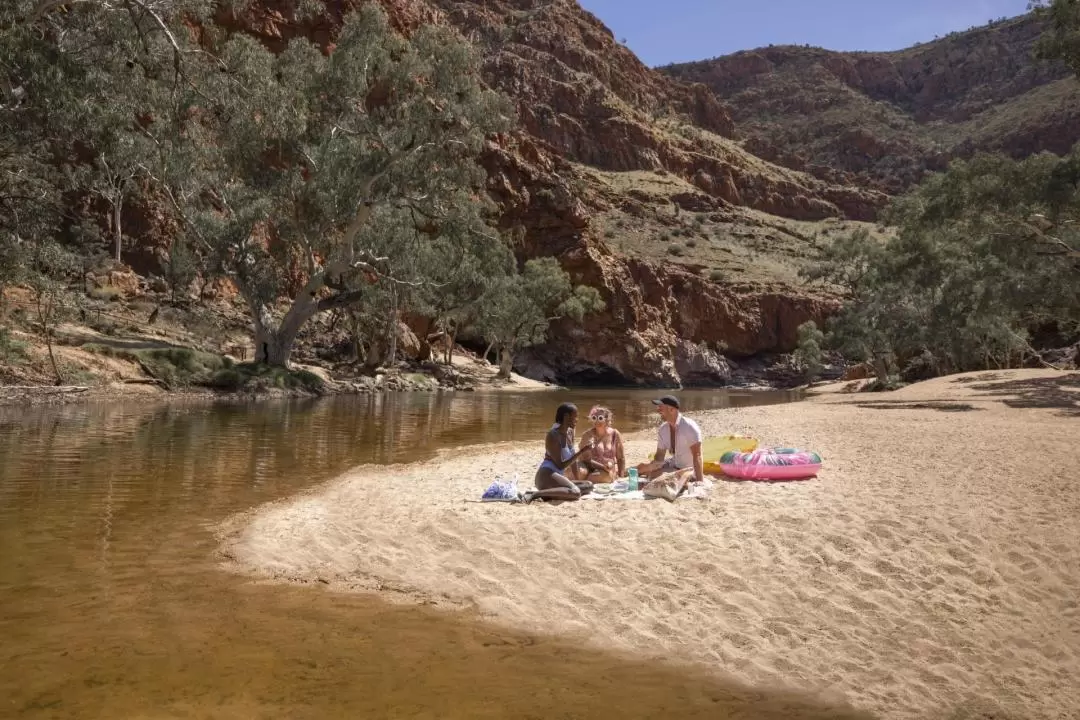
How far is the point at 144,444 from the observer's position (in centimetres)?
1120

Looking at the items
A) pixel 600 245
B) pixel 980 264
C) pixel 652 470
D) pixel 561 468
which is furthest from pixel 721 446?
pixel 600 245

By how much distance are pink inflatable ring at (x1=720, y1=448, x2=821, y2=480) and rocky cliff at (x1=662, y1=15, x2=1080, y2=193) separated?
105604mm

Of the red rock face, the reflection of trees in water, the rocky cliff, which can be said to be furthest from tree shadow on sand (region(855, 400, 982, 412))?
the rocky cliff

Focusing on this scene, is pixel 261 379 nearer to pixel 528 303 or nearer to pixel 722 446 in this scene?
pixel 722 446

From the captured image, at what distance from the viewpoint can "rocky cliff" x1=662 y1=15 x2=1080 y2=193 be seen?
103 meters

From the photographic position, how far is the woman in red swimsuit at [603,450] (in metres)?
7.62

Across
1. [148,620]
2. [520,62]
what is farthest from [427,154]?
[520,62]

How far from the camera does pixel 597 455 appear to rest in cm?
781

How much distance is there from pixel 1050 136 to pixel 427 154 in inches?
3967

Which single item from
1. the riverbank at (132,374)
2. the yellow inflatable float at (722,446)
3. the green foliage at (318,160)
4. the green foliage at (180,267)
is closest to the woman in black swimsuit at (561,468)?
the yellow inflatable float at (722,446)

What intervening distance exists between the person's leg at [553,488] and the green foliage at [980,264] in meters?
17.8

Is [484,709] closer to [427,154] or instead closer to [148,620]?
[148,620]

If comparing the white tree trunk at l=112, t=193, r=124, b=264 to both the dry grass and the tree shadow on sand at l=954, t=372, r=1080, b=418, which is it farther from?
the tree shadow on sand at l=954, t=372, r=1080, b=418

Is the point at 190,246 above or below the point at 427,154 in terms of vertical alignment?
below
